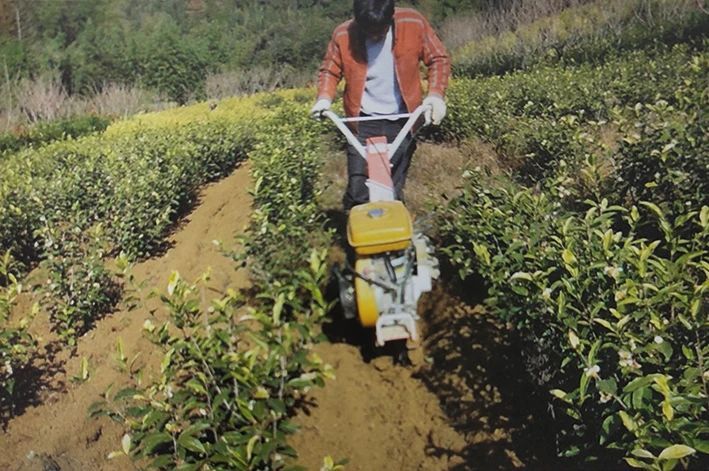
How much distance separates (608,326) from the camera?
2.18 meters

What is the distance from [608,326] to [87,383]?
9.25 feet

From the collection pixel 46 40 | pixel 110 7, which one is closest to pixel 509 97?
pixel 46 40

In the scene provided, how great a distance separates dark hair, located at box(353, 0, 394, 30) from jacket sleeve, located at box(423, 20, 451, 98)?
36 cm

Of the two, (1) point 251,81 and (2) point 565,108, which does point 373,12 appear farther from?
(1) point 251,81

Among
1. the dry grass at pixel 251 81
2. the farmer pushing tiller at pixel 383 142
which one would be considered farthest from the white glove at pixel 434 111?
the dry grass at pixel 251 81

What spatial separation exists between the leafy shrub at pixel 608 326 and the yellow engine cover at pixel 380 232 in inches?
14.9

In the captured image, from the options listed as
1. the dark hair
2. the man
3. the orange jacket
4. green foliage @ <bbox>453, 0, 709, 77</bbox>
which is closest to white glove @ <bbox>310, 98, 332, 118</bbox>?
the man

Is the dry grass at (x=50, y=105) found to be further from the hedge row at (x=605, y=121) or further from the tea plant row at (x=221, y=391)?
the tea plant row at (x=221, y=391)

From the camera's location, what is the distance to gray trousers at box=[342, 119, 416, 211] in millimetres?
3977

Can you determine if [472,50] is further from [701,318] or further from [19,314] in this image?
[701,318]

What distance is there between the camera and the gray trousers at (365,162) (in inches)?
157

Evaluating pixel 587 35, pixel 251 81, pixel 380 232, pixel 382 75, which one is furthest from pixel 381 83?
pixel 251 81

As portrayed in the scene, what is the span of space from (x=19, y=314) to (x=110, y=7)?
53651 mm

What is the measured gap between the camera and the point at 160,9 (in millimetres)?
49156
